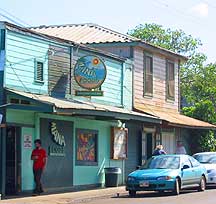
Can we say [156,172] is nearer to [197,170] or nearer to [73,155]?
[197,170]

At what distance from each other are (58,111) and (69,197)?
297cm

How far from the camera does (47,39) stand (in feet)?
71.6

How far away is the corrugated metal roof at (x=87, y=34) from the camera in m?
29.8

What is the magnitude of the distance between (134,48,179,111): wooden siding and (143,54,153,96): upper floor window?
1.13ft

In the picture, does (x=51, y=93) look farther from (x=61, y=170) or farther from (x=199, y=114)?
(x=199, y=114)

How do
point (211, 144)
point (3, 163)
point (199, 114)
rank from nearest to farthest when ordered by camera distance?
point (3, 163) → point (211, 144) → point (199, 114)

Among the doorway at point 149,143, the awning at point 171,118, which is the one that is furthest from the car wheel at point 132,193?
the doorway at point 149,143

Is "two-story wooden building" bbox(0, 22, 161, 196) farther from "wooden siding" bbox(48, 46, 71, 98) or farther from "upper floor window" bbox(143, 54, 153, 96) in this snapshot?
"upper floor window" bbox(143, 54, 153, 96)

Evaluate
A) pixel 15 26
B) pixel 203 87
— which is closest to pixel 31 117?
pixel 15 26

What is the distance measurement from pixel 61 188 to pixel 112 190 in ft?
6.92

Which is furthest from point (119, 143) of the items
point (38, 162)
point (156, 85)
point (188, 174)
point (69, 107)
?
point (69, 107)

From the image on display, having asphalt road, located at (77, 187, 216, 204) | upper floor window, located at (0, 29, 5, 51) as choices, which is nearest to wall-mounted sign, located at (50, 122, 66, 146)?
asphalt road, located at (77, 187, 216, 204)

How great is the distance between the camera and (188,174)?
21703 mm

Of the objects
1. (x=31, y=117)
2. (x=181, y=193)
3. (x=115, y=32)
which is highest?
(x=115, y=32)
